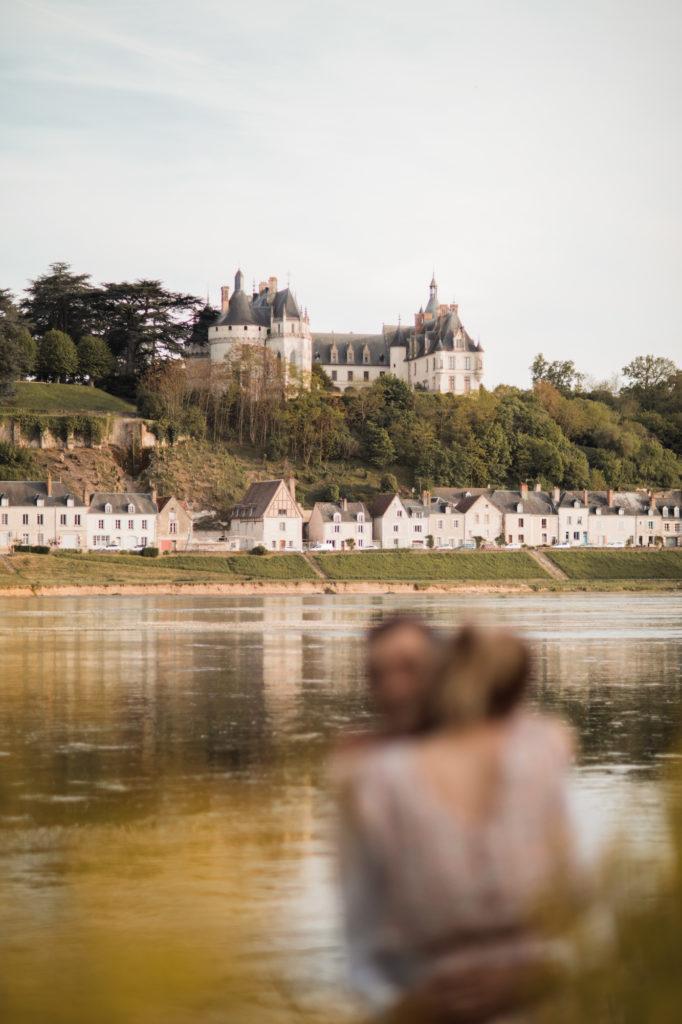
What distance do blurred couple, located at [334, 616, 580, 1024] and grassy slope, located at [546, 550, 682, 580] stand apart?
3602 inches

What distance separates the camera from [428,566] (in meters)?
91.6

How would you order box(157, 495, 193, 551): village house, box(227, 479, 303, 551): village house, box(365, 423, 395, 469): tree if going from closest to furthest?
box(157, 495, 193, 551): village house → box(227, 479, 303, 551): village house → box(365, 423, 395, 469): tree

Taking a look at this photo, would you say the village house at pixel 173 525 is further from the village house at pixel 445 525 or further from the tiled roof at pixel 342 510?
the village house at pixel 445 525

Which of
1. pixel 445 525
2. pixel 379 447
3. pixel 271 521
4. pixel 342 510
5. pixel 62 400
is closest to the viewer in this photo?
pixel 271 521

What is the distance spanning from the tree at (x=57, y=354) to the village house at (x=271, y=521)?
31.3 m

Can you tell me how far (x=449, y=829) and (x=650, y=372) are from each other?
157 metres

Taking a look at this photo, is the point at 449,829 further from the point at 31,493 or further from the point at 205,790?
the point at 31,493

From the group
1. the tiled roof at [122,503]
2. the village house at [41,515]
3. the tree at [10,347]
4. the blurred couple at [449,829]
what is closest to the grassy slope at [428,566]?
the tiled roof at [122,503]

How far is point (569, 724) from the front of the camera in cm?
2205

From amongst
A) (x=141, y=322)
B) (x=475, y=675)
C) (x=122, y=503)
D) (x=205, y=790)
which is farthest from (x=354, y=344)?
(x=475, y=675)

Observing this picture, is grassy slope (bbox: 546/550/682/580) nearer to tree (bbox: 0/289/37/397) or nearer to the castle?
the castle

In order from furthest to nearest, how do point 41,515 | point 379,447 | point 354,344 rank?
point 354,344 < point 379,447 < point 41,515

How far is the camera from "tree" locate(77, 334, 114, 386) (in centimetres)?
12606

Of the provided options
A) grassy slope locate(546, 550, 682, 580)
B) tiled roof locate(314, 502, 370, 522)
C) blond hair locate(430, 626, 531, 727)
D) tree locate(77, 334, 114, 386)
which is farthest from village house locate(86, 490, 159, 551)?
blond hair locate(430, 626, 531, 727)
